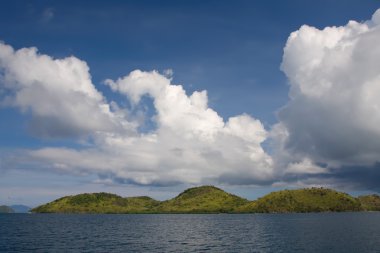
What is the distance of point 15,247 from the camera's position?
5325 inches

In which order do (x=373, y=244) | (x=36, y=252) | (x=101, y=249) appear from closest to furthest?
(x=36, y=252), (x=101, y=249), (x=373, y=244)

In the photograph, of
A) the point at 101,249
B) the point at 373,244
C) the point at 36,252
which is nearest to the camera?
the point at 36,252

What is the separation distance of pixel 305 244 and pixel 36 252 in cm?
9576

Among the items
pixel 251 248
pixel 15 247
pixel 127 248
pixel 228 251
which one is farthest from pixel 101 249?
pixel 251 248

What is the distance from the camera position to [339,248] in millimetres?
130500

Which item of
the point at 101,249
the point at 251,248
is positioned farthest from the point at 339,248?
the point at 101,249

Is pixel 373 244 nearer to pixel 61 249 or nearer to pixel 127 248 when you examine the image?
pixel 127 248

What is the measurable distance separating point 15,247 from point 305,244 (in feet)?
349

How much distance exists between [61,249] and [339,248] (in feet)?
310

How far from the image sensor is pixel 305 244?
145m

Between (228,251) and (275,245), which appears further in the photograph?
(275,245)

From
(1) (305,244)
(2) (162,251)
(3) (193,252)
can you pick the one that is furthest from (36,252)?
(1) (305,244)

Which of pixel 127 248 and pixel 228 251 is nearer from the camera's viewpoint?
pixel 228 251

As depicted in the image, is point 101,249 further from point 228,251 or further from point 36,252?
point 228,251
